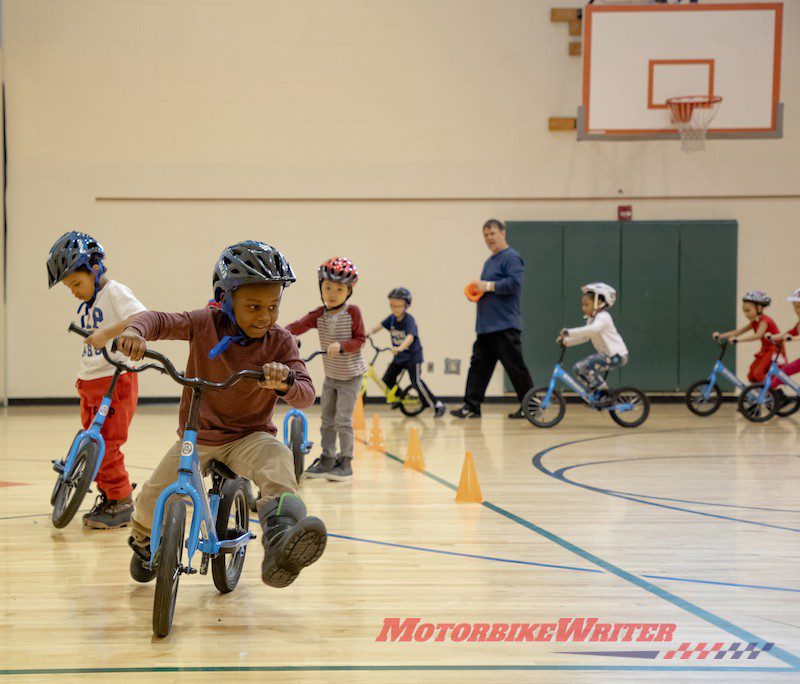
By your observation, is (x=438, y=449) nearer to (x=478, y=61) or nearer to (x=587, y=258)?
(x=587, y=258)

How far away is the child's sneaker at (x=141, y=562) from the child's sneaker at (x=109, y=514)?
122 centimetres

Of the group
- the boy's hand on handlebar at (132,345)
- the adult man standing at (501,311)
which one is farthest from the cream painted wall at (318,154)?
the boy's hand on handlebar at (132,345)

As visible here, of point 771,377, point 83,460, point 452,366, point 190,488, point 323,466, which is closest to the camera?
point 190,488

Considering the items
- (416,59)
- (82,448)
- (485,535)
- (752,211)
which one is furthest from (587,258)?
(82,448)

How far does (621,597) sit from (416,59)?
29.7ft

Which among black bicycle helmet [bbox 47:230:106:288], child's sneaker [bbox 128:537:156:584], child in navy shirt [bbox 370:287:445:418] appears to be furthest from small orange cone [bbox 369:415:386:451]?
child's sneaker [bbox 128:537:156:584]

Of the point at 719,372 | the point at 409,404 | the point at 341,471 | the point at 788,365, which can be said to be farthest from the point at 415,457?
the point at 719,372

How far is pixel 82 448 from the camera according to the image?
449 centimetres

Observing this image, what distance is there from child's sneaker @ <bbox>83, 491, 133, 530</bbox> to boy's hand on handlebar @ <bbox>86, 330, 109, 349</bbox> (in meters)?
1.15

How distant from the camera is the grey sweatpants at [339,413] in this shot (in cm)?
623

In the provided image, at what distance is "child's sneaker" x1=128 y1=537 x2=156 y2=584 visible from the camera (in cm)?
350

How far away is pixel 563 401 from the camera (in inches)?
370

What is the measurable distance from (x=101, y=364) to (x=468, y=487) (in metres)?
2.25

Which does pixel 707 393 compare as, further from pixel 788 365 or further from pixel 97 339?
pixel 97 339
